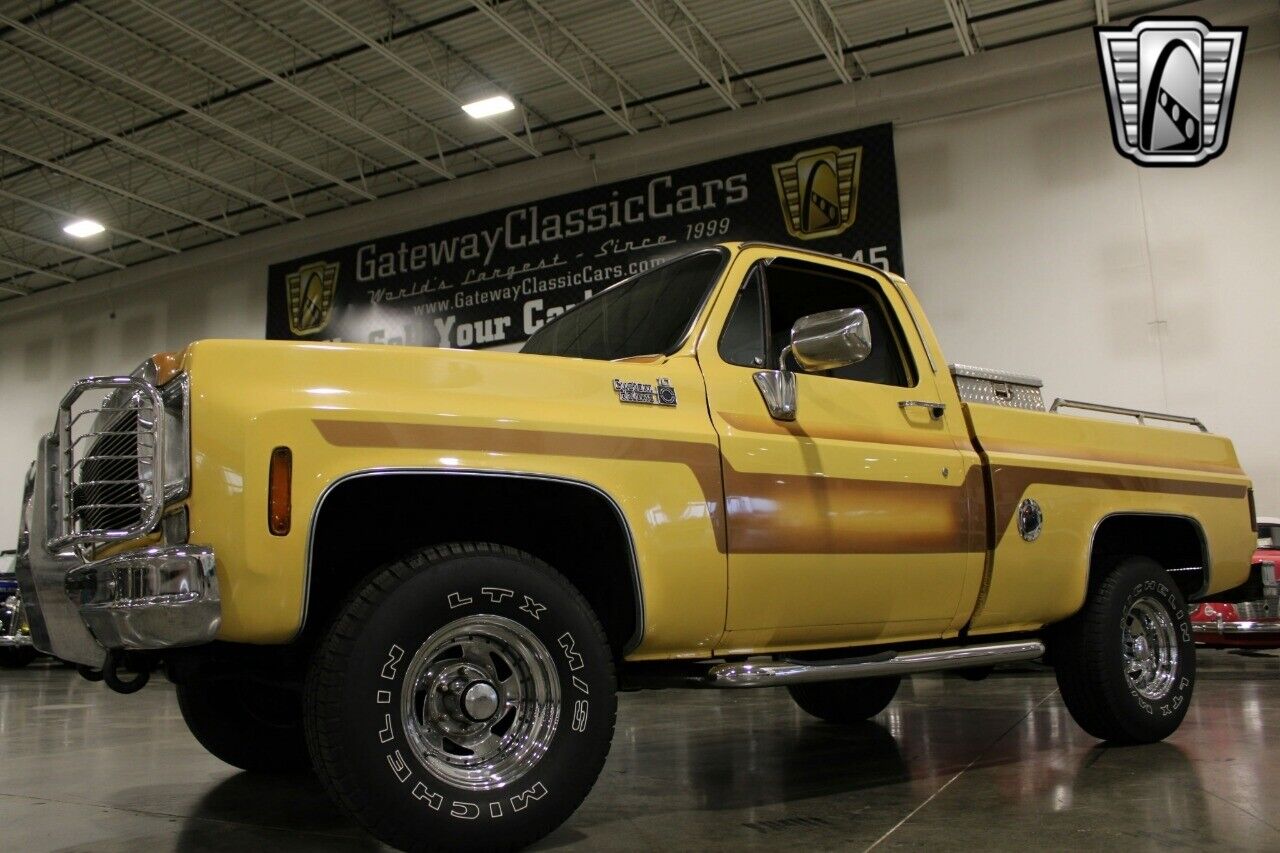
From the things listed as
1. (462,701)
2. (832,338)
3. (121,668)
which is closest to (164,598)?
(121,668)

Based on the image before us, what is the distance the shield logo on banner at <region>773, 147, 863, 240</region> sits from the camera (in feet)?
46.4

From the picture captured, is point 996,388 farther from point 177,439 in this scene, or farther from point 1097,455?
point 177,439

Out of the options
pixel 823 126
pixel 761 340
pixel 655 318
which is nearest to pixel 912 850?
pixel 761 340

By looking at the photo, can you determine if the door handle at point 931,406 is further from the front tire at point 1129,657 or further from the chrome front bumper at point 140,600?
the chrome front bumper at point 140,600

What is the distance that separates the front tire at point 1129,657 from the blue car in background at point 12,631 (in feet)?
38.1

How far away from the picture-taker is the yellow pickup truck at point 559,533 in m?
2.70

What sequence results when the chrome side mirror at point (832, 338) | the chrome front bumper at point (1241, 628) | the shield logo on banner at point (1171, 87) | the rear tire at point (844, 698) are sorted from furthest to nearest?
1. the shield logo on banner at point (1171, 87)
2. the chrome front bumper at point (1241, 628)
3. the rear tire at point (844, 698)
4. the chrome side mirror at point (832, 338)

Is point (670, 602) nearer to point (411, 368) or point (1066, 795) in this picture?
point (411, 368)

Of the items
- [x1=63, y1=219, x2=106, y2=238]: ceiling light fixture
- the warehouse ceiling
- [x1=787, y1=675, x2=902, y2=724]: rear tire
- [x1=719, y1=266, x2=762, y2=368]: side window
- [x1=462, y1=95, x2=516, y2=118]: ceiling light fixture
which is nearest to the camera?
[x1=719, y1=266, x2=762, y2=368]: side window

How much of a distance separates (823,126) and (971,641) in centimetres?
1137

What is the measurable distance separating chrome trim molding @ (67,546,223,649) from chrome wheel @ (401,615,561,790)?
1.79ft

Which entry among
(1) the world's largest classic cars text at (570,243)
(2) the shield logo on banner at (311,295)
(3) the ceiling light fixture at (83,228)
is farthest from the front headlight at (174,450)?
(3) the ceiling light fixture at (83,228)

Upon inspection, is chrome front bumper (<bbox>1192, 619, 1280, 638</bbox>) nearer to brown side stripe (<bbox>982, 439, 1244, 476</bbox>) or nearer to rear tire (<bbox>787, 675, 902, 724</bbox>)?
brown side stripe (<bbox>982, 439, 1244, 476</bbox>)

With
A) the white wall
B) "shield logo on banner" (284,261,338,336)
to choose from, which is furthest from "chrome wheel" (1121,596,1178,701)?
"shield logo on banner" (284,261,338,336)
